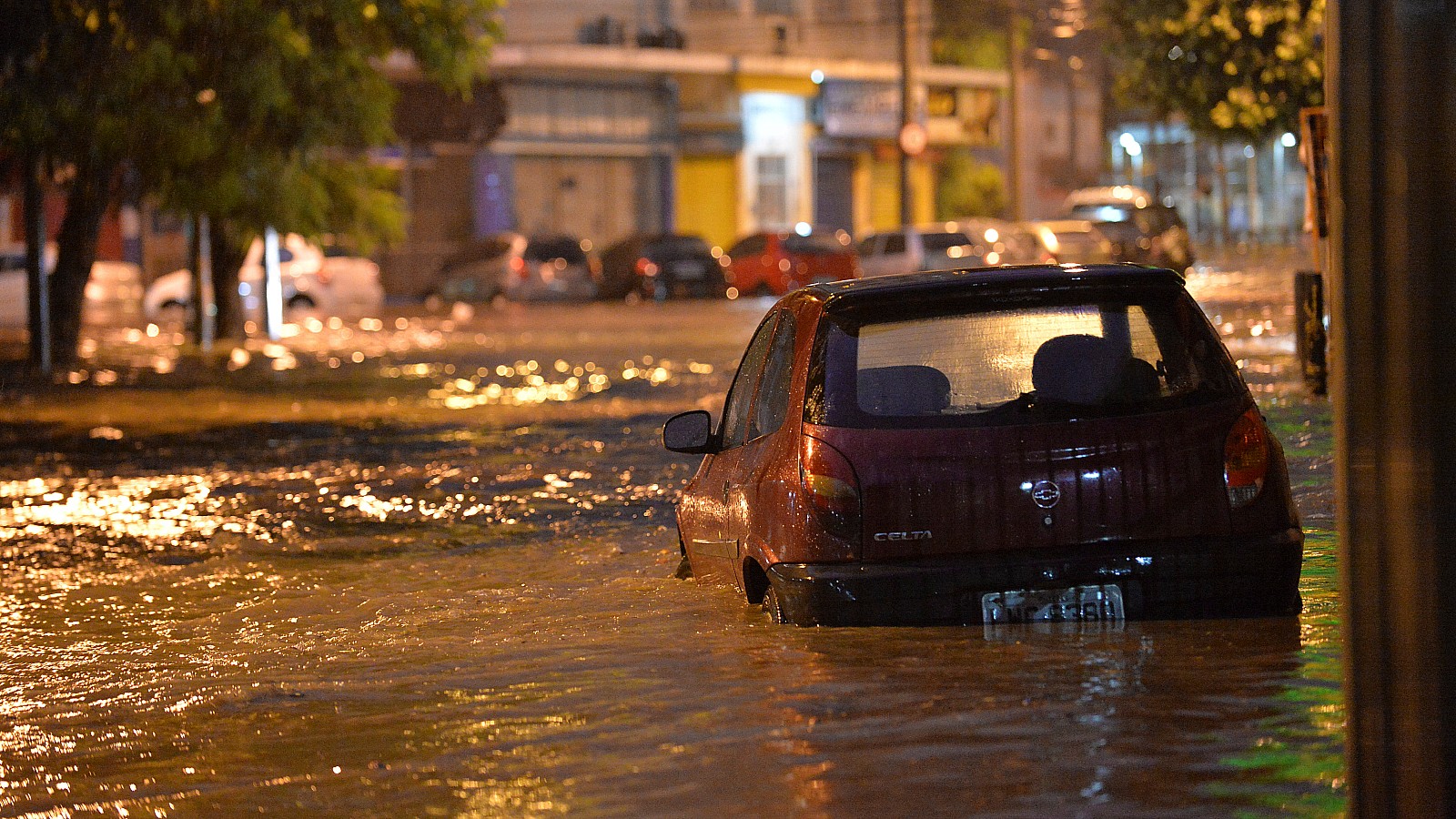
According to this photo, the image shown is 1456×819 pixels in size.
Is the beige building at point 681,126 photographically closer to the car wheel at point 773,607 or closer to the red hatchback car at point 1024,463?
the car wheel at point 773,607

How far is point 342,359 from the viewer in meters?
25.2

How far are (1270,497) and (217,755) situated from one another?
10.8ft

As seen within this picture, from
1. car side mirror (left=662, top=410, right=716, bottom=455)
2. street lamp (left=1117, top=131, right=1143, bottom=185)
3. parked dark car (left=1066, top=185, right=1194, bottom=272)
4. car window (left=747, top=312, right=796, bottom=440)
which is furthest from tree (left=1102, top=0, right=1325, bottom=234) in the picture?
street lamp (left=1117, top=131, right=1143, bottom=185)

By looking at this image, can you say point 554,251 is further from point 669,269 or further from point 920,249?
point 920,249

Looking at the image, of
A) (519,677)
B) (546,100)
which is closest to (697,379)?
(519,677)

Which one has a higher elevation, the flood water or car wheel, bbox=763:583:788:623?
car wheel, bbox=763:583:788:623

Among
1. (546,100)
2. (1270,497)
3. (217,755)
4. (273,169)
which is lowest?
(217,755)

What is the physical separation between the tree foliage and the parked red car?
652 inches

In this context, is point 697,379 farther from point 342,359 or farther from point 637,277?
point 637,277

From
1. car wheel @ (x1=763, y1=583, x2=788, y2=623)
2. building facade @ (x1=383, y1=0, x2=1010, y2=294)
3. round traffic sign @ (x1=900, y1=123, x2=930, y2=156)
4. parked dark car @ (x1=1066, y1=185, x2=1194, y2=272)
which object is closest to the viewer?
car wheel @ (x1=763, y1=583, x2=788, y2=623)

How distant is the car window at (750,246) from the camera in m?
40.8

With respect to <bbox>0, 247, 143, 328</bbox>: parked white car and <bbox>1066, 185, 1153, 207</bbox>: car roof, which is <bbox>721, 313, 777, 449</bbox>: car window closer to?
<bbox>0, 247, 143, 328</bbox>: parked white car

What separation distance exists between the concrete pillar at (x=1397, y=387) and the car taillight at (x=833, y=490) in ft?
9.13

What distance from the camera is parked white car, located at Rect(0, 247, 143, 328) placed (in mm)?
35844
